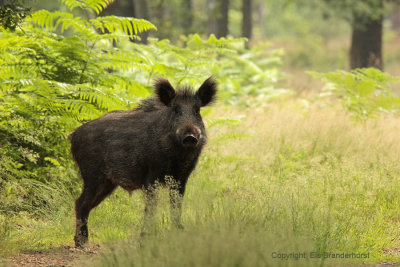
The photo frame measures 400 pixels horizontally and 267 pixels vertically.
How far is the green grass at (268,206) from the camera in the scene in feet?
14.1

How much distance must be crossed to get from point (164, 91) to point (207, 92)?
1.73ft

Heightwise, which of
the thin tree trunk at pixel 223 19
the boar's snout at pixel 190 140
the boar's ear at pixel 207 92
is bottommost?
the boar's snout at pixel 190 140

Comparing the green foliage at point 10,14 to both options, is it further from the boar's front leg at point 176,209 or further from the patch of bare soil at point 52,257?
the boar's front leg at point 176,209

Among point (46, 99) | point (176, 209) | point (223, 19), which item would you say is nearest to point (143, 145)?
point (176, 209)

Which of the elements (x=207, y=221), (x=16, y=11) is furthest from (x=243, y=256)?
(x=16, y=11)

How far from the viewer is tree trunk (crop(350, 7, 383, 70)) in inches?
698

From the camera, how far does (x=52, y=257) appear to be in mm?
5773

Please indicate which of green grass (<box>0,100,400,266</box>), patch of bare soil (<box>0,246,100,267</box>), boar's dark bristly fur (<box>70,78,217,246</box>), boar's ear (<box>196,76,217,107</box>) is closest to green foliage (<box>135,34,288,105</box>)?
boar's ear (<box>196,76,217,107</box>)

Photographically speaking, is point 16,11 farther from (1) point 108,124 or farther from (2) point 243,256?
(2) point 243,256

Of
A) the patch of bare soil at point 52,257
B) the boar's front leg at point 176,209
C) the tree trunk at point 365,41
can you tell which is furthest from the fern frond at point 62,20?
the tree trunk at point 365,41

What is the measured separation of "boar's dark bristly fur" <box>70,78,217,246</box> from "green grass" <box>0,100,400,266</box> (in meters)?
0.34

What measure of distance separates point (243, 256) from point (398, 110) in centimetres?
978

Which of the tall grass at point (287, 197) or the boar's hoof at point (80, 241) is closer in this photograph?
the tall grass at point (287, 197)

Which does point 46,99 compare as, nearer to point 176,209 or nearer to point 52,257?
point 52,257
